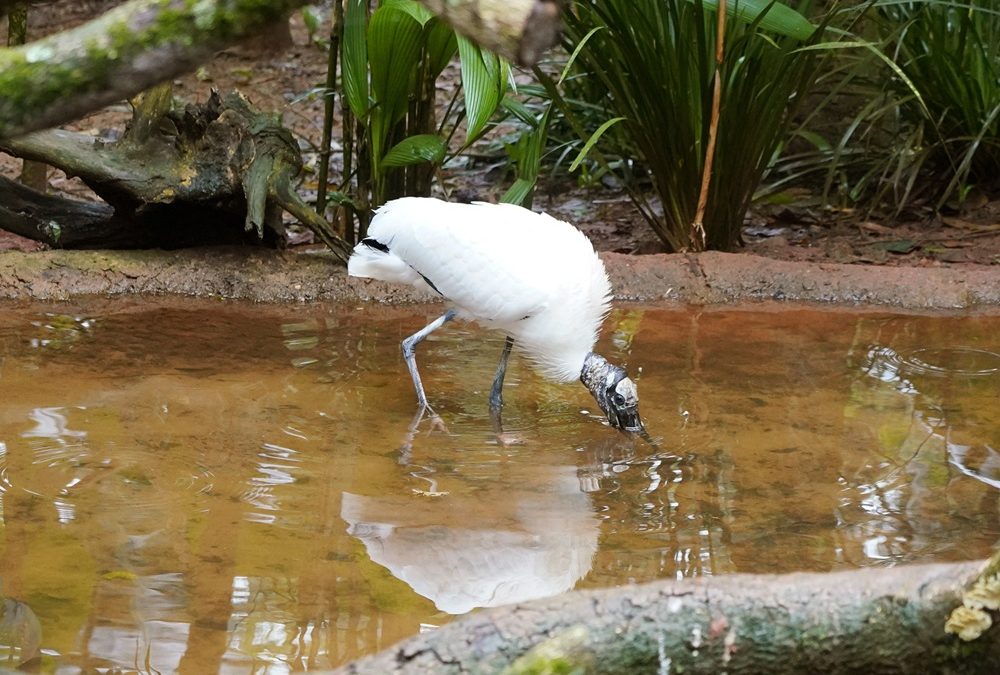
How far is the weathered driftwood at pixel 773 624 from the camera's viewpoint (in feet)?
5.17

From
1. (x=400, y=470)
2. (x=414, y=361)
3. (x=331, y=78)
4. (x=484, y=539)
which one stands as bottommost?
(x=484, y=539)

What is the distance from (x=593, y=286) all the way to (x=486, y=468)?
0.87 metres

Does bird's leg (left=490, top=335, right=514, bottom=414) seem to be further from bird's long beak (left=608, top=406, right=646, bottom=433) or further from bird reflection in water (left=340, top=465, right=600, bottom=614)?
bird reflection in water (left=340, top=465, right=600, bottom=614)

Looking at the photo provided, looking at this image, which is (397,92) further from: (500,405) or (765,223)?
(765,223)

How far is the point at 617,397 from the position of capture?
3734 millimetres

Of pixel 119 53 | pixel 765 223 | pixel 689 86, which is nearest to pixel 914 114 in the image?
pixel 765 223

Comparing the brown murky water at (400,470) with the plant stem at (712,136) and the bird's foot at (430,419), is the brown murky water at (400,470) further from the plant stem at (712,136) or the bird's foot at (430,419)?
the plant stem at (712,136)

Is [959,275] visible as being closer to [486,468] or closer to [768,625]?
[486,468]

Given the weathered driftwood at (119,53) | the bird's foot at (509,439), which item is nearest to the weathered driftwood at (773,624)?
the weathered driftwood at (119,53)

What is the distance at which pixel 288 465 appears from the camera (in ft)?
11.3

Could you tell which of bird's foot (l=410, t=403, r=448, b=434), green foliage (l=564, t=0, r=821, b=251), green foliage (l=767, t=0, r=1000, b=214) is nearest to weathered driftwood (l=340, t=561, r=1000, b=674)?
bird's foot (l=410, t=403, r=448, b=434)

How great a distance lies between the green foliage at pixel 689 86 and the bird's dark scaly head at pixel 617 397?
1.46m

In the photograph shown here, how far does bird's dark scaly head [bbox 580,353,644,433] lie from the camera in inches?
146

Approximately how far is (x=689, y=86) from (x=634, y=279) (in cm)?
87
